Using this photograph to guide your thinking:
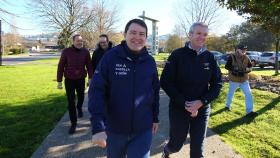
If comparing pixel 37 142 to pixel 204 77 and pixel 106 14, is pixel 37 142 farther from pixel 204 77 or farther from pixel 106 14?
pixel 106 14

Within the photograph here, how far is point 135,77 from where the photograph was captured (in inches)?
129

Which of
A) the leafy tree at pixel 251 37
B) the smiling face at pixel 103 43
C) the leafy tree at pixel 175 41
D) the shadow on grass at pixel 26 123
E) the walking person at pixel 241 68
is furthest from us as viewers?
the leafy tree at pixel 175 41

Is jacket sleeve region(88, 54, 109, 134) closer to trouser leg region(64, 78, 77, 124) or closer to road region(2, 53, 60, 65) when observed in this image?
trouser leg region(64, 78, 77, 124)

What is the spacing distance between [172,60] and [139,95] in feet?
3.78

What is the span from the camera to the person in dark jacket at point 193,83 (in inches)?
167

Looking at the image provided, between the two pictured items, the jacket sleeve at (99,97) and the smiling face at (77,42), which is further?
the smiling face at (77,42)

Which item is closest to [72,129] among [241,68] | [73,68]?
[73,68]

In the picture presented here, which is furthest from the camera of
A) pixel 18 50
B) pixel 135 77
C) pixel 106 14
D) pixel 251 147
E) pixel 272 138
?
pixel 18 50

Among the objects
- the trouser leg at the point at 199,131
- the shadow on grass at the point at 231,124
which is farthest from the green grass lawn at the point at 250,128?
the trouser leg at the point at 199,131

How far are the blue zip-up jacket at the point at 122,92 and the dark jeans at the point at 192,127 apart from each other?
110 centimetres

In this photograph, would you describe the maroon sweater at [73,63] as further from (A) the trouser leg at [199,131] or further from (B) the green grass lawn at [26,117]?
(A) the trouser leg at [199,131]

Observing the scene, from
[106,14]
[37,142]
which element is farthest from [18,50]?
[37,142]

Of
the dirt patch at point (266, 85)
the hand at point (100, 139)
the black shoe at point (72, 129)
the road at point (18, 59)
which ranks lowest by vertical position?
the road at point (18, 59)

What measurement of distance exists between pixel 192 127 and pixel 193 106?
39cm
